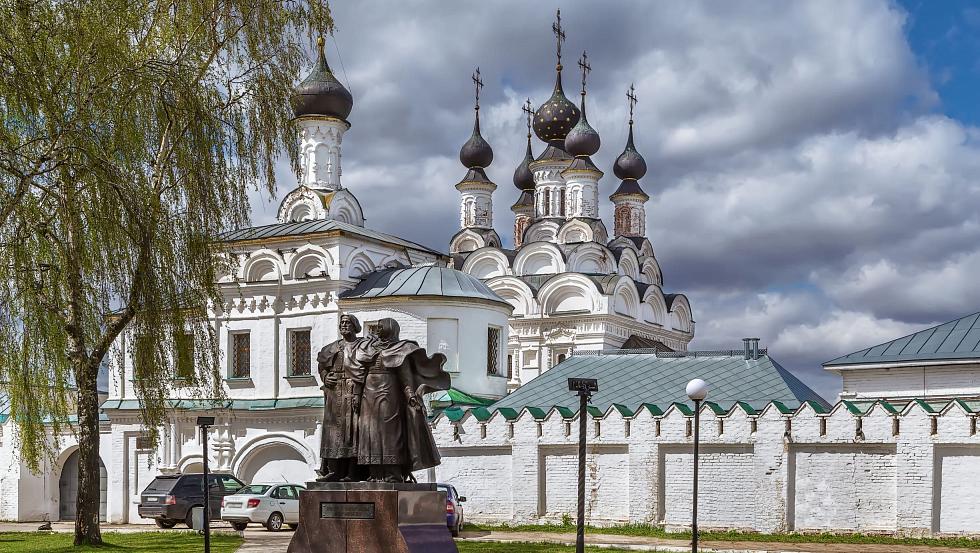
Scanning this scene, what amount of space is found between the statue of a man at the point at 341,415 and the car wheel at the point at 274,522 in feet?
41.5

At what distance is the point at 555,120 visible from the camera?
51406mm

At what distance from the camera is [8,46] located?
1276 centimetres

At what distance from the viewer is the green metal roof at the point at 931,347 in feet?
75.7

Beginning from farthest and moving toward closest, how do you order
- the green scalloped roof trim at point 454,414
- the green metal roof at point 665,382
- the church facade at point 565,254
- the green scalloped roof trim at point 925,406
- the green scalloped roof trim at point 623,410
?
1. the church facade at point 565,254
2. the green scalloped roof trim at point 454,414
3. the green metal roof at point 665,382
4. the green scalloped roof trim at point 623,410
5. the green scalloped roof trim at point 925,406

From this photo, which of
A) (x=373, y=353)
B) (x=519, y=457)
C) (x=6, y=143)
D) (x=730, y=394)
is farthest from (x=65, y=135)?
(x=730, y=394)

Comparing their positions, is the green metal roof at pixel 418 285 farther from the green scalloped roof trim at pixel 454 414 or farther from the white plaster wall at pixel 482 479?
the white plaster wall at pixel 482 479

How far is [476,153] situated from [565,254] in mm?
8379

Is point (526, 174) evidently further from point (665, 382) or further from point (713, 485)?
point (713, 485)

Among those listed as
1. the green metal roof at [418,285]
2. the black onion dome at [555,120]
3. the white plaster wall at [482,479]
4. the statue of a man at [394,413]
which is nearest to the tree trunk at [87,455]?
the statue of a man at [394,413]

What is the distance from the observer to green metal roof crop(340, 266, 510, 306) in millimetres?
29594

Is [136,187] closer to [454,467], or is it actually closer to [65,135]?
[65,135]

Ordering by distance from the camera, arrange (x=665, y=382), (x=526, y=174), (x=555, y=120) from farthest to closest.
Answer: (x=526, y=174)
(x=555, y=120)
(x=665, y=382)

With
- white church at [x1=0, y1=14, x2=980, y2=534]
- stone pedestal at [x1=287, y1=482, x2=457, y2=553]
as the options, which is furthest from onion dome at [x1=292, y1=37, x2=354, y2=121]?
stone pedestal at [x1=287, y1=482, x2=457, y2=553]

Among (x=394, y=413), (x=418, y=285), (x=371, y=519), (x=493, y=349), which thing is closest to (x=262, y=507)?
(x=418, y=285)
